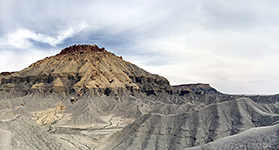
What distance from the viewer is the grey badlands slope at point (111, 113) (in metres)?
28.2

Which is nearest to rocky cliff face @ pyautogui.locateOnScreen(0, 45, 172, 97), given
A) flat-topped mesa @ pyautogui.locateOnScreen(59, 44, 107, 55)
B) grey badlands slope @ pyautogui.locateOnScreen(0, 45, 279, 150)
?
grey badlands slope @ pyautogui.locateOnScreen(0, 45, 279, 150)

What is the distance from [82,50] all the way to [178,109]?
355ft

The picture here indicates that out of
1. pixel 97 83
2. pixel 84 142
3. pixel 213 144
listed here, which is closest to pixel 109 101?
pixel 97 83

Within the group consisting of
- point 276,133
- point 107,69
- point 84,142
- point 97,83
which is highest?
point 107,69

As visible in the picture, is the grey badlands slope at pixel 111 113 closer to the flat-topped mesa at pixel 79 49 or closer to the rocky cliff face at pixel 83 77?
the rocky cliff face at pixel 83 77

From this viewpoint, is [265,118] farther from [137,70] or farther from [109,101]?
[137,70]

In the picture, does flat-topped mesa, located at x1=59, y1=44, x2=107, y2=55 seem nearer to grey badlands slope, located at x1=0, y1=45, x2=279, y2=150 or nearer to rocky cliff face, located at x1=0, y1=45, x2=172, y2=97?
grey badlands slope, located at x1=0, y1=45, x2=279, y2=150

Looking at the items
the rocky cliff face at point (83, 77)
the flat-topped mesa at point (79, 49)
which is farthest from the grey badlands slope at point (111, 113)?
the flat-topped mesa at point (79, 49)

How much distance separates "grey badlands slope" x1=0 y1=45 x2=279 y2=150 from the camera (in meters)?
28.2

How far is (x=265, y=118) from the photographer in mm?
34031

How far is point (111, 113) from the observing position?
244 ft

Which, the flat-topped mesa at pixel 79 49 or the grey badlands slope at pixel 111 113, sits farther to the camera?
the flat-topped mesa at pixel 79 49

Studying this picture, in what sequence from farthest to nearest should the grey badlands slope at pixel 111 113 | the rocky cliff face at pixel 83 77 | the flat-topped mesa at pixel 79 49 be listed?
the flat-topped mesa at pixel 79 49 → the rocky cliff face at pixel 83 77 → the grey badlands slope at pixel 111 113

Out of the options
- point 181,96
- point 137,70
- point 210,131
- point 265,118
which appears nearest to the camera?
point 210,131
